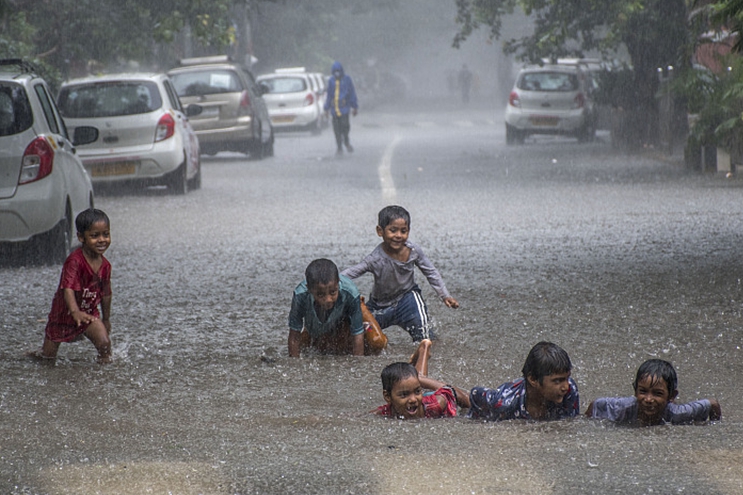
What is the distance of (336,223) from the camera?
12.3 meters

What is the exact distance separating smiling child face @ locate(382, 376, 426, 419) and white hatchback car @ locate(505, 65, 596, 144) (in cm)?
2227

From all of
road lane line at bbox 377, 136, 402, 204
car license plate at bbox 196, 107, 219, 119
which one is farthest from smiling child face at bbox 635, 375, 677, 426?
car license plate at bbox 196, 107, 219, 119

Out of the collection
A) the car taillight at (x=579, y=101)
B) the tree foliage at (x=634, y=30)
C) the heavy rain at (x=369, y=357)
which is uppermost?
the tree foliage at (x=634, y=30)

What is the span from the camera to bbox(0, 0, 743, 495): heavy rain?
159 inches

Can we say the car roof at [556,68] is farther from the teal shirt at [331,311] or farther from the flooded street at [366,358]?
the teal shirt at [331,311]

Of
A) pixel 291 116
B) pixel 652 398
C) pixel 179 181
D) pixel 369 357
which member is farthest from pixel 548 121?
pixel 652 398

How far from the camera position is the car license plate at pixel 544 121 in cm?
2662

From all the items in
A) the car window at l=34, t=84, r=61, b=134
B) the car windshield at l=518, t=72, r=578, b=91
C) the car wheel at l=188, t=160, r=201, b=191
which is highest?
the car window at l=34, t=84, r=61, b=134

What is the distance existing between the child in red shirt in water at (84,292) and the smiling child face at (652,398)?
109 inches

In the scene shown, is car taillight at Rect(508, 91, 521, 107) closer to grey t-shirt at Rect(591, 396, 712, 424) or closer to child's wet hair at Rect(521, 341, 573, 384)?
grey t-shirt at Rect(591, 396, 712, 424)

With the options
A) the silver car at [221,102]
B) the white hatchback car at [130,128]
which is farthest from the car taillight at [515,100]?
the white hatchback car at [130,128]

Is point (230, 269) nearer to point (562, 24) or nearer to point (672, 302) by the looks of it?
point (672, 302)

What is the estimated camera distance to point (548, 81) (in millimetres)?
27094

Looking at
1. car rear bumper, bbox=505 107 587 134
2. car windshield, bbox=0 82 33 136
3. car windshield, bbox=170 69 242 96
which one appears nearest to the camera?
car windshield, bbox=0 82 33 136
